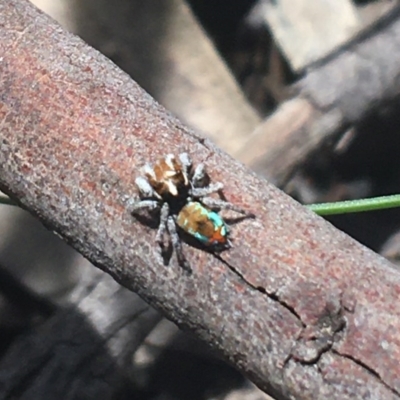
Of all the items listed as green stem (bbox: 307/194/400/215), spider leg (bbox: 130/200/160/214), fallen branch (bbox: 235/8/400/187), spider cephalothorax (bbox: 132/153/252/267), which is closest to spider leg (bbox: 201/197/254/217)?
spider cephalothorax (bbox: 132/153/252/267)

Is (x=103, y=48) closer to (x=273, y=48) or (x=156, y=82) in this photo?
(x=156, y=82)

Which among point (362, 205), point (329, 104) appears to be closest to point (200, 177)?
point (362, 205)

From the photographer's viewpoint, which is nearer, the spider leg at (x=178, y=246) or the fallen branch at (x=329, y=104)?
the spider leg at (x=178, y=246)

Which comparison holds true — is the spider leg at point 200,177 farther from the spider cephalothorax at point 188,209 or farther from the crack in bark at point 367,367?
the crack in bark at point 367,367

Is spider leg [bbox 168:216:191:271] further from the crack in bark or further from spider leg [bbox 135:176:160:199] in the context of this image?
the crack in bark

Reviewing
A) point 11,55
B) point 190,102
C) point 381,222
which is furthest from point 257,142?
point 11,55

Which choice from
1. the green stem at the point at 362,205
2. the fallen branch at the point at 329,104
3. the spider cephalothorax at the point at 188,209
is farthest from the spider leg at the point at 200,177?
the fallen branch at the point at 329,104

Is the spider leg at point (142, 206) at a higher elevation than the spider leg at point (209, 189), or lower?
lower
